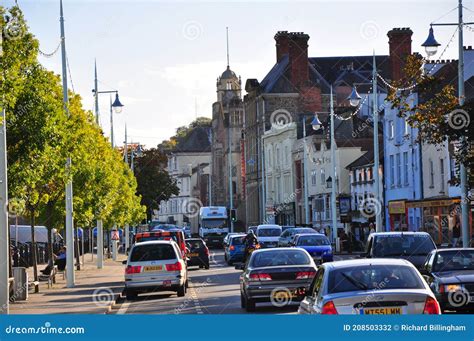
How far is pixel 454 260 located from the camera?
84.6ft

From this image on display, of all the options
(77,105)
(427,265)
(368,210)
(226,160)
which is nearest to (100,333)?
(427,265)

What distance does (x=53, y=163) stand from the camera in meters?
33.1

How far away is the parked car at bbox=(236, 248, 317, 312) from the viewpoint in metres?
28.5

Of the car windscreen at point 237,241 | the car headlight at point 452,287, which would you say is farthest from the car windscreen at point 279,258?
the car windscreen at point 237,241

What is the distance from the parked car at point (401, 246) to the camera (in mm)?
31266

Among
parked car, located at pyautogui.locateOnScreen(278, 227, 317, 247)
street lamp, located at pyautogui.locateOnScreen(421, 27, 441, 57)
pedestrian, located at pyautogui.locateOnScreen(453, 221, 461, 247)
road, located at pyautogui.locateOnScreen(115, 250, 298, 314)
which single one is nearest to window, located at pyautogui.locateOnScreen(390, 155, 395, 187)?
parked car, located at pyautogui.locateOnScreen(278, 227, 317, 247)

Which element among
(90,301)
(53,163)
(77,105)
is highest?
(77,105)

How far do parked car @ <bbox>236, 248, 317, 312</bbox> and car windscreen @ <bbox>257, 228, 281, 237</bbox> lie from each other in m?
40.3

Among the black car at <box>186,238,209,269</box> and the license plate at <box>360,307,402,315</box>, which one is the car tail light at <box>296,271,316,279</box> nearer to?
the license plate at <box>360,307,402,315</box>

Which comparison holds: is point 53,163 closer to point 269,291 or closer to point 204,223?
point 269,291

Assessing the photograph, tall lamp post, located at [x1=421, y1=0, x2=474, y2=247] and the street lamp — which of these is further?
tall lamp post, located at [x1=421, y1=0, x2=474, y2=247]

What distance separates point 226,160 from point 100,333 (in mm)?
144029

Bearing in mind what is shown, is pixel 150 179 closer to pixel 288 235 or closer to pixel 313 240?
pixel 288 235

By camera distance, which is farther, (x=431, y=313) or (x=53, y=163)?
(x=53, y=163)
